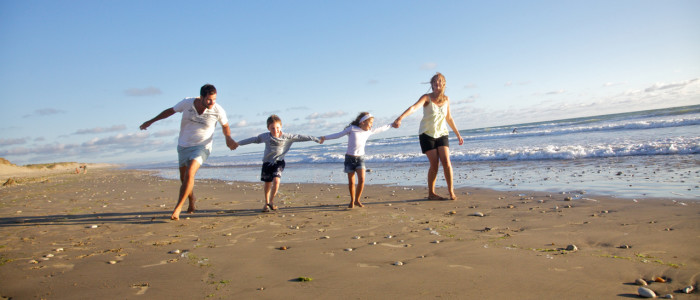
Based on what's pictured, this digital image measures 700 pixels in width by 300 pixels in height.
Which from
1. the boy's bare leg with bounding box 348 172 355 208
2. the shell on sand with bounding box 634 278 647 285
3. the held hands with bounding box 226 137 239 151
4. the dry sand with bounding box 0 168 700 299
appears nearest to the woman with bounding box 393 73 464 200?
the dry sand with bounding box 0 168 700 299

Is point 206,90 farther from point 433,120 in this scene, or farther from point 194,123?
point 433,120

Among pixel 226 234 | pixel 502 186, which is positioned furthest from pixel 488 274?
pixel 502 186

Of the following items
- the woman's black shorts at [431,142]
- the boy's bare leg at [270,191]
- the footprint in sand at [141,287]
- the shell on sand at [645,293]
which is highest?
the woman's black shorts at [431,142]

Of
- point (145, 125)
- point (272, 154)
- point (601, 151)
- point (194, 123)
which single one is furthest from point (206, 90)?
point (601, 151)

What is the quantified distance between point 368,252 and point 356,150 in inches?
121

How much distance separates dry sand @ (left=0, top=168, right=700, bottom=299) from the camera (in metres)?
2.66

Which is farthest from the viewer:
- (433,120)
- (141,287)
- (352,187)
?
(433,120)

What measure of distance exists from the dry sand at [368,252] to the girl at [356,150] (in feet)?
1.37

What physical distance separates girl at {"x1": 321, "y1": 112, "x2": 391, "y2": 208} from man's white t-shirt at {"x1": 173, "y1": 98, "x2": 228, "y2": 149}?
6.29 ft

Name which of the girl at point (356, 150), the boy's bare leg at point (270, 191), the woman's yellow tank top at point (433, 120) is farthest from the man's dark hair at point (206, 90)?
the woman's yellow tank top at point (433, 120)

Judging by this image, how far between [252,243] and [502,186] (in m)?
5.58

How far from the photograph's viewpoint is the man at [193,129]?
5.58m

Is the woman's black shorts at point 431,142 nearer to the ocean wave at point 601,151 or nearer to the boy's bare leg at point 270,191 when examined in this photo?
the boy's bare leg at point 270,191

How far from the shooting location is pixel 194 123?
575cm
